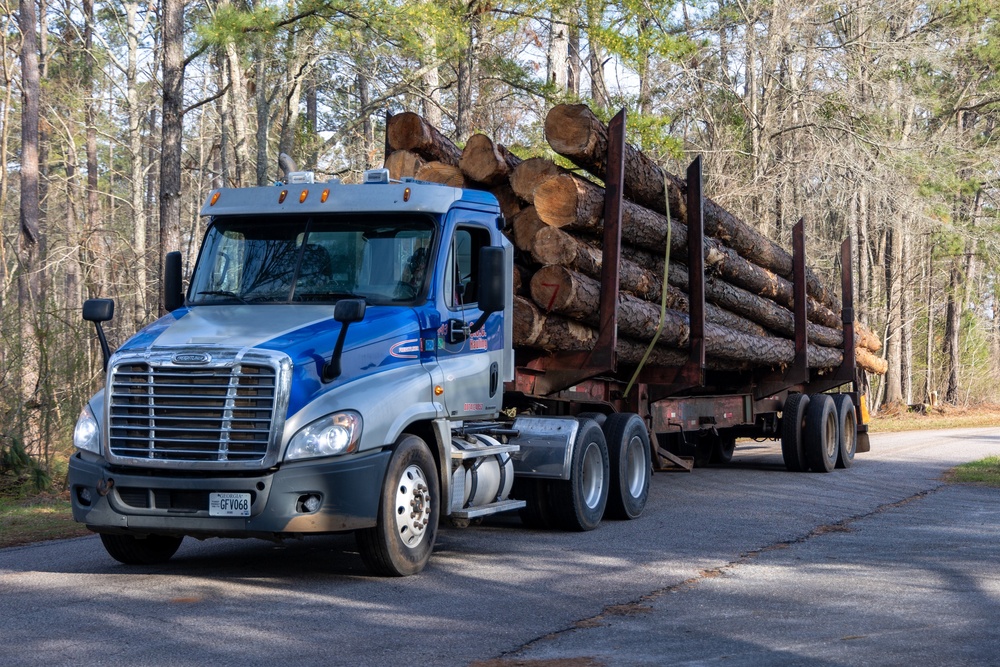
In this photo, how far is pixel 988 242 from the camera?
33.1m

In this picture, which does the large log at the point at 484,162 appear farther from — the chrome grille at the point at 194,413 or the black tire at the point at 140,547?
the black tire at the point at 140,547

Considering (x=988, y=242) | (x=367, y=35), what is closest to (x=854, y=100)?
(x=988, y=242)

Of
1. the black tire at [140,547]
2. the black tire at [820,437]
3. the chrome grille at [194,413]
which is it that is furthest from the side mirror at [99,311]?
the black tire at [820,437]

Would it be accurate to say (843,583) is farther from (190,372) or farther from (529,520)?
(190,372)

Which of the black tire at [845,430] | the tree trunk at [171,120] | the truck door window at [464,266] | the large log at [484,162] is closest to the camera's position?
the truck door window at [464,266]

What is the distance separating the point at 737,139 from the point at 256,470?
2398 cm

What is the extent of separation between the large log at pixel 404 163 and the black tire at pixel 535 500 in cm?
315

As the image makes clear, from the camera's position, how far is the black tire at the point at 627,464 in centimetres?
1098

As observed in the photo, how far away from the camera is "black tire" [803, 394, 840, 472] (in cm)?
1684

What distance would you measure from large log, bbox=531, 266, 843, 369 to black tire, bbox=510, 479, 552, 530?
5.27ft

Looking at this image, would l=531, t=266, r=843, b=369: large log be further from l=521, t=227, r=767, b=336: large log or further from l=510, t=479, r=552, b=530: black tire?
l=510, t=479, r=552, b=530: black tire

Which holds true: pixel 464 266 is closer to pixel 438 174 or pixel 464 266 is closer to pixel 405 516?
pixel 438 174

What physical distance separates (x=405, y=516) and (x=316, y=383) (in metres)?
1.14

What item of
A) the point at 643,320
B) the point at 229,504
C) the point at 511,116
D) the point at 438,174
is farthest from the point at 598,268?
the point at 511,116
